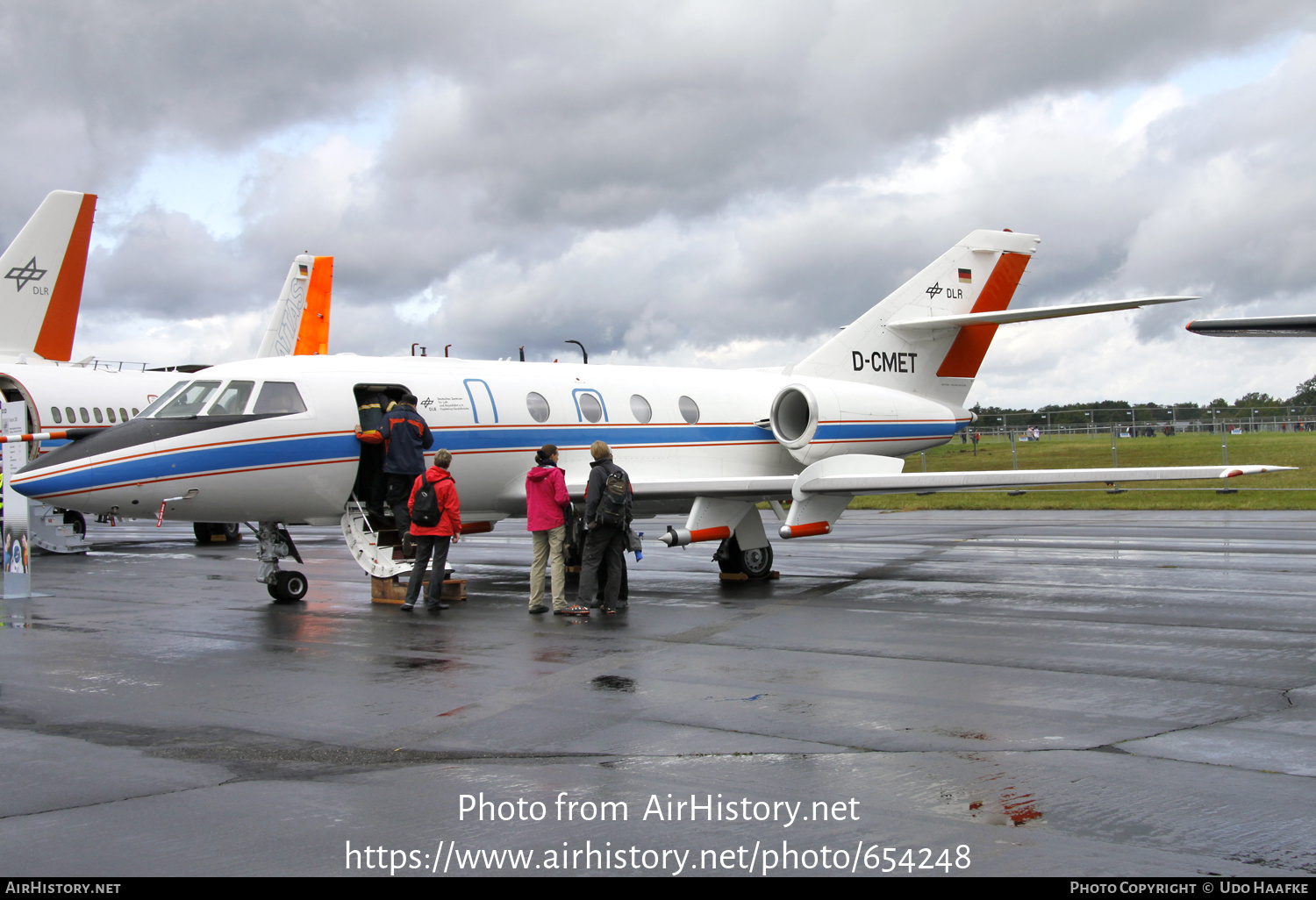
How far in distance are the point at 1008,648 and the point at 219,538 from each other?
20.7 metres

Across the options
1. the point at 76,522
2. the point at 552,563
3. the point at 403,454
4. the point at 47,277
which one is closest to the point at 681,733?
the point at 552,563

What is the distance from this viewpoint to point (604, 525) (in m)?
12.0

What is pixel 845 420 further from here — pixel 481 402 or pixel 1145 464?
pixel 1145 464

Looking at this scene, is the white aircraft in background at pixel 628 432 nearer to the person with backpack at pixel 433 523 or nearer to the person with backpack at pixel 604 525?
the person with backpack at pixel 433 523

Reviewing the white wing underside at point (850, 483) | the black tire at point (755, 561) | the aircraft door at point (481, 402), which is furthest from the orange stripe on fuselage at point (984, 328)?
the aircraft door at point (481, 402)

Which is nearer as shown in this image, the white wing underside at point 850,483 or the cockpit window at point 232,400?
the cockpit window at point 232,400

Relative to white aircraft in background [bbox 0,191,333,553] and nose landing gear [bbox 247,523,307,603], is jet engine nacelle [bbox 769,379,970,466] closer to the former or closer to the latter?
nose landing gear [bbox 247,523,307,603]

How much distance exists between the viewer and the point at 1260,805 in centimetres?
494

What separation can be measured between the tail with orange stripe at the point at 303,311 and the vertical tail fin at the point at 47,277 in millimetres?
8759

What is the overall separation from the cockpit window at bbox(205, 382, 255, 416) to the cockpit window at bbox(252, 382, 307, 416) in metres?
0.14

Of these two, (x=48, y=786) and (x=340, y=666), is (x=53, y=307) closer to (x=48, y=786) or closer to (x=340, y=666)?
(x=340, y=666)

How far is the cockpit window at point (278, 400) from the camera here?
12.9 meters

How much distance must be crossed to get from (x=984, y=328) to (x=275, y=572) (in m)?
12.5

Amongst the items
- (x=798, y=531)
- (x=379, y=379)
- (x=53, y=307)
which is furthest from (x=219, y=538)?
(x=798, y=531)
